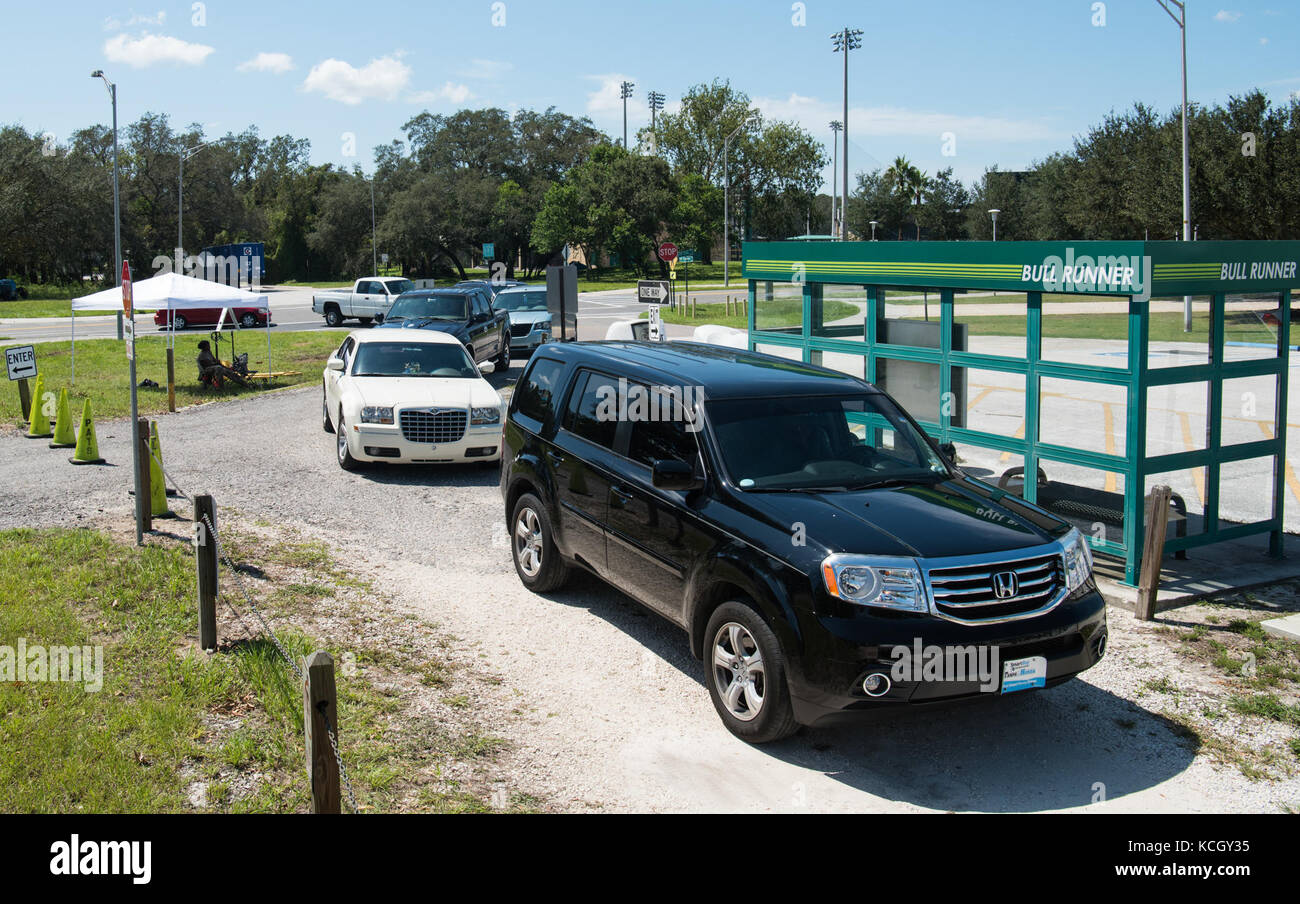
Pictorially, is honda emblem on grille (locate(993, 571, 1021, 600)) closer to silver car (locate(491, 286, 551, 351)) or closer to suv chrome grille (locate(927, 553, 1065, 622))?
suv chrome grille (locate(927, 553, 1065, 622))

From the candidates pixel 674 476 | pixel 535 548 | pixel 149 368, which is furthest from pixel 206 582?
pixel 149 368

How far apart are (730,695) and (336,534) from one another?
221 inches

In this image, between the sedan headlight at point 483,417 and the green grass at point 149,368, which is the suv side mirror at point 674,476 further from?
the green grass at point 149,368

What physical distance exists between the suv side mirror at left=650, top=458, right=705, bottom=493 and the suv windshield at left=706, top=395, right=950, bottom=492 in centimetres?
22

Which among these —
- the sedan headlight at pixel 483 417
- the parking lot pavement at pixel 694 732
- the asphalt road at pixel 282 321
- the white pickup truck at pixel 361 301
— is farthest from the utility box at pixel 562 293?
the white pickup truck at pixel 361 301

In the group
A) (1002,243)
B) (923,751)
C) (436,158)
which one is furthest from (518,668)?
(436,158)

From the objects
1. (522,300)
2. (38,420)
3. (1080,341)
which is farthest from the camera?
(522,300)

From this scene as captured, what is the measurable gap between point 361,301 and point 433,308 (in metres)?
18.5

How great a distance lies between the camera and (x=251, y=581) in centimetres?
877

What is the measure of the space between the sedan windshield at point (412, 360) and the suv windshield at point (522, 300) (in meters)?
13.1

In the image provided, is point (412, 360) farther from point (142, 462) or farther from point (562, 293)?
point (142, 462)

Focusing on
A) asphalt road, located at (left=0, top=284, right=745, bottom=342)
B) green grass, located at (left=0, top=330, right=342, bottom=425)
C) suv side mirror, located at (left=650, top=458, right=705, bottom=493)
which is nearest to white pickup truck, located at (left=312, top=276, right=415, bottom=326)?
asphalt road, located at (left=0, top=284, right=745, bottom=342)

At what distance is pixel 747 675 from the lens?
5961 millimetres

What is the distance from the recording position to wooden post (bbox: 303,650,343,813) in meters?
4.27
